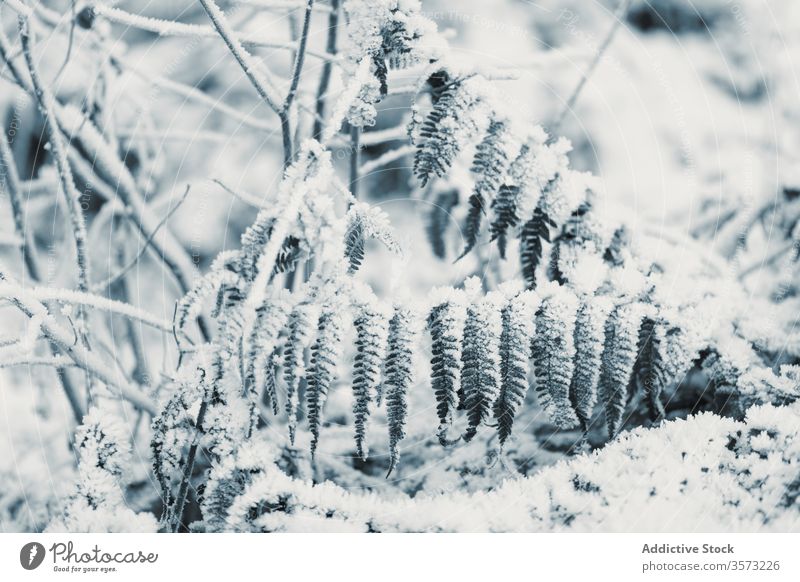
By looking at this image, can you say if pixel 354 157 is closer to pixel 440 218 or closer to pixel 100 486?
pixel 440 218

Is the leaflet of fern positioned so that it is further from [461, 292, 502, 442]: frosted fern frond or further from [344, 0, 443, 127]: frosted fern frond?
[344, 0, 443, 127]: frosted fern frond

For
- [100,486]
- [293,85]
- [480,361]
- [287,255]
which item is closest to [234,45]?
[293,85]

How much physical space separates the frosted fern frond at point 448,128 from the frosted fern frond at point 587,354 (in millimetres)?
250

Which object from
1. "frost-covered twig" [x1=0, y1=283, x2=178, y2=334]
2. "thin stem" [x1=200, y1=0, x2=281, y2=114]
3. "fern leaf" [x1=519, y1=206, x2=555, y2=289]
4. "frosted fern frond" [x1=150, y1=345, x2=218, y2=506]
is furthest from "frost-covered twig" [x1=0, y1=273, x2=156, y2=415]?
"fern leaf" [x1=519, y1=206, x2=555, y2=289]

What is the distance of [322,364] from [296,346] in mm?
36

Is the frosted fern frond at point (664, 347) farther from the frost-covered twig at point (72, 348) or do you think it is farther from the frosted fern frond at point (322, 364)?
the frost-covered twig at point (72, 348)

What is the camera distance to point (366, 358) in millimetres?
740

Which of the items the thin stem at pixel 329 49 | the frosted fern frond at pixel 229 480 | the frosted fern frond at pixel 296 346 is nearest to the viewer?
the frosted fern frond at pixel 296 346

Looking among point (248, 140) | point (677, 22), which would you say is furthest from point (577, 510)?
point (677, 22)

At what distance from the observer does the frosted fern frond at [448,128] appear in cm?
77

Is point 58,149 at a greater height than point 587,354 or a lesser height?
greater

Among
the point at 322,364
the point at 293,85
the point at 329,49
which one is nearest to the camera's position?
the point at 322,364
